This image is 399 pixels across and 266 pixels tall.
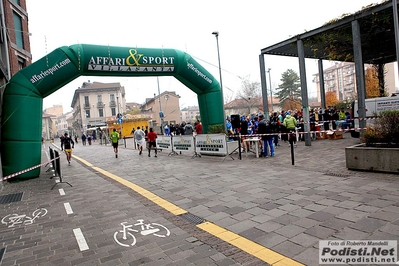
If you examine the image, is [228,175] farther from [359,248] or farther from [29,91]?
[29,91]

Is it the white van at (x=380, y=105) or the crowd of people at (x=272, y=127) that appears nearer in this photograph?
the crowd of people at (x=272, y=127)

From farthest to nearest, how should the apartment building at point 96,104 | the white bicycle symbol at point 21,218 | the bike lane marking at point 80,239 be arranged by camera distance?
1. the apartment building at point 96,104
2. the white bicycle symbol at point 21,218
3. the bike lane marking at point 80,239

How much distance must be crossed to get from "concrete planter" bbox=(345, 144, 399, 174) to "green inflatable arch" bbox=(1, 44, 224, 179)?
864cm

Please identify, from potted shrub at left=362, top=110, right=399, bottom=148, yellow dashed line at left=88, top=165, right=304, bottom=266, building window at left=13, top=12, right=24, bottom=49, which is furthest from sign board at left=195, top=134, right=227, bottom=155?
building window at left=13, top=12, right=24, bottom=49

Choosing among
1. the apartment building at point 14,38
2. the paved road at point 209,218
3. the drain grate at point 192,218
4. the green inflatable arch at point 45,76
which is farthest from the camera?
the apartment building at point 14,38

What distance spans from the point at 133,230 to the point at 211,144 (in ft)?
25.6

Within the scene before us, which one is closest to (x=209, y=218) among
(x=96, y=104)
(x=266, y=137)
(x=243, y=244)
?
(x=243, y=244)

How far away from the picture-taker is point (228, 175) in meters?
8.24

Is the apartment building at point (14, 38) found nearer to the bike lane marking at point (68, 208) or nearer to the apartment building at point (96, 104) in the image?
the bike lane marking at point (68, 208)

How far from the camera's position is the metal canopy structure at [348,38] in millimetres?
11586

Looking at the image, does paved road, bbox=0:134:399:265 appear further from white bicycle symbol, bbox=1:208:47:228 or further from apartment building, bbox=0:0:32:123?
apartment building, bbox=0:0:32:123

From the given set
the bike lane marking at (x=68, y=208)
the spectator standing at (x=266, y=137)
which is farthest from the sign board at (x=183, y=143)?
the bike lane marking at (x=68, y=208)

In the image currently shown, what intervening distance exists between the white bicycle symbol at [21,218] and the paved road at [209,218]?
3cm

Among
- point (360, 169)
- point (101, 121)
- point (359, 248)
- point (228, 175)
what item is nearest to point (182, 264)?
point (359, 248)
